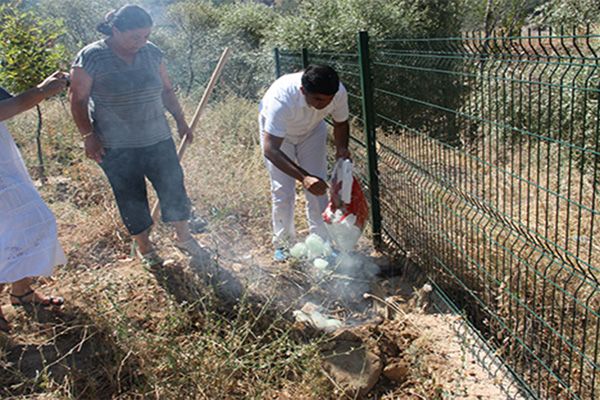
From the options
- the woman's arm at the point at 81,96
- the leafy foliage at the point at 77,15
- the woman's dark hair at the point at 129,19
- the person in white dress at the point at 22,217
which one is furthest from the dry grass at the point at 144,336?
the leafy foliage at the point at 77,15

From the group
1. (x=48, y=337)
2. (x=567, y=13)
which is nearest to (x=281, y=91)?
(x=48, y=337)

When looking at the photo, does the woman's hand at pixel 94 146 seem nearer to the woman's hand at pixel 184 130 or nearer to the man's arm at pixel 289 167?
the woman's hand at pixel 184 130

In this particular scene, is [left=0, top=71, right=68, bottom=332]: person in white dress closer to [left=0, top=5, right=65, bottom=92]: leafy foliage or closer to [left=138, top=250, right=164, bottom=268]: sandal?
[left=138, top=250, right=164, bottom=268]: sandal

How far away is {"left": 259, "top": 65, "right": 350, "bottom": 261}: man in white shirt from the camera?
339 centimetres

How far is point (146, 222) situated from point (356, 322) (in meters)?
1.72

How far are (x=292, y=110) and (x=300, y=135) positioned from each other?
390 millimetres

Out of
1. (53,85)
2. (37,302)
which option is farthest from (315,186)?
(37,302)

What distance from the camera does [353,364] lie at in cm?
296

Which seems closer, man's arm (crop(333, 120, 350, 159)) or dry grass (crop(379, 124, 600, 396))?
dry grass (crop(379, 124, 600, 396))

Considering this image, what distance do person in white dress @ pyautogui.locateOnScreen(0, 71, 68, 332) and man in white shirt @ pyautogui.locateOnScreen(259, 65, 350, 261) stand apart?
1410mm

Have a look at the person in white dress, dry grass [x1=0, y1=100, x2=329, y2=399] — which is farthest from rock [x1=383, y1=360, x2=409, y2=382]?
the person in white dress

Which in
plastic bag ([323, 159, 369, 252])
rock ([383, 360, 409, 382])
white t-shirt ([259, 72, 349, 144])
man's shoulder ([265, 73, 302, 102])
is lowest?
rock ([383, 360, 409, 382])

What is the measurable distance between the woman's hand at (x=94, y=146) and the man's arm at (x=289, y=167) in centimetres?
114

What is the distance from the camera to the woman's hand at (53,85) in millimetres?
3074
